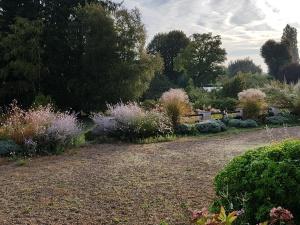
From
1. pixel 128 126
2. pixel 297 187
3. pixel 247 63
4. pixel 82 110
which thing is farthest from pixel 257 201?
pixel 247 63

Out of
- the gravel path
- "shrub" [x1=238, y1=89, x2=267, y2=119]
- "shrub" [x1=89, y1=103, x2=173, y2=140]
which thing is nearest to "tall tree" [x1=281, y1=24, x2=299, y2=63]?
"shrub" [x1=238, y1=89, x2=267, y2=119]

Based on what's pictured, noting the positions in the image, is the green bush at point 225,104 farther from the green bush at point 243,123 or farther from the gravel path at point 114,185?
the gravel path at point 114,185

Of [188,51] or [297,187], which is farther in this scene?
[188,51]

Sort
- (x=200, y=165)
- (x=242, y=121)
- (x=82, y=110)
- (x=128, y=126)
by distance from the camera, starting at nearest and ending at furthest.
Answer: (x=200, y=165) → (x=128, y=126) → (x=242, y=121) → (x=82, y=110)

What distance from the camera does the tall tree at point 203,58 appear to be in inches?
1516

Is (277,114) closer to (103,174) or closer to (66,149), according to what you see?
(66,149)

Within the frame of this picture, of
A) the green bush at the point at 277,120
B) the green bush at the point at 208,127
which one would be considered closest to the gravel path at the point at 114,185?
the green bush at the point at 208,127

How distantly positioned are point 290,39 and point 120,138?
1799 inches

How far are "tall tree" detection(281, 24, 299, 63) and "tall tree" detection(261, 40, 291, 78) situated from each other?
0.87m

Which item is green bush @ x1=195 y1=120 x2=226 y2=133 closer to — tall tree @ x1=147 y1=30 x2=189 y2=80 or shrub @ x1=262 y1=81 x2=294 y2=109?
shrub @ x1=262 y1=81 x2=294 y2=109

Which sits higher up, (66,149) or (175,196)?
(66,149)

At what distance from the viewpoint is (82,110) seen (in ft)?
70.9

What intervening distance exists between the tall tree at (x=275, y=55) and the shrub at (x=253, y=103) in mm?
36471

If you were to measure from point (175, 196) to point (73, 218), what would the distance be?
4.44 ft
